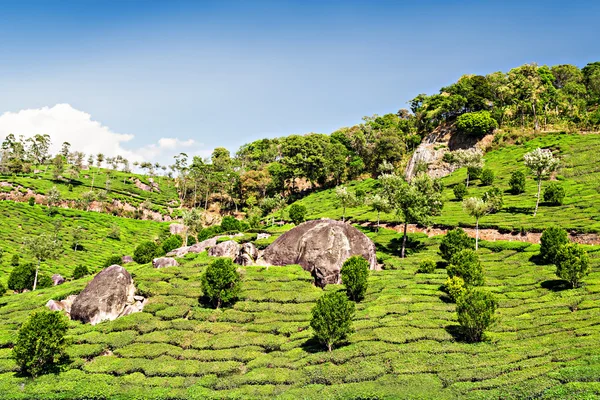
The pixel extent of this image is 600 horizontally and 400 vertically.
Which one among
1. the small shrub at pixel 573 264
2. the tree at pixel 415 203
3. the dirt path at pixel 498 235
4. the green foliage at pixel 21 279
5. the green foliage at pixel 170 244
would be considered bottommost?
the green foliage at pixel 21 279

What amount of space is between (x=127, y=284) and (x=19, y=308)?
1237cm

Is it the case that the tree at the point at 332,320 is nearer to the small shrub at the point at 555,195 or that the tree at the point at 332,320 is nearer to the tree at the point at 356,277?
the tree at the point at 356,277

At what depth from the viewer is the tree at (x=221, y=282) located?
116 ft

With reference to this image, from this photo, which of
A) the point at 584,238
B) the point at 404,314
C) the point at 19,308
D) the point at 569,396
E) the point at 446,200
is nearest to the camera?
the point at 569,396

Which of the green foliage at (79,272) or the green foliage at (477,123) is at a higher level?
the green foliage at (477,123)

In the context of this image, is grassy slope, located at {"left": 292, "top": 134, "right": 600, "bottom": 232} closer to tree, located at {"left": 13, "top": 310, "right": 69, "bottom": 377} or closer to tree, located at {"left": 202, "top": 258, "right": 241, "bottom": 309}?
tree, located at {"left": 202, "top": 258, "right": 241, "bottom": 309}

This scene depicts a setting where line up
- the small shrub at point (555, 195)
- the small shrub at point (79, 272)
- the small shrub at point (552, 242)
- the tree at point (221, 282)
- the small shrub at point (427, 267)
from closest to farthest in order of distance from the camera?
the tree at point (221, 282) < the small shrub at point (552, 242) < the small shrub at point (427, 267) < the small shrub at point (79, 272) < the small shrub at point (555, 195)

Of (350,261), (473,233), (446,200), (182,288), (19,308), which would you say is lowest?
(19,308)

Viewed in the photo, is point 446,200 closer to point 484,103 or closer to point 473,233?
point 473,233

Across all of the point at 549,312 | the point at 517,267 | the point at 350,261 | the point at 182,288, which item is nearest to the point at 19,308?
the point at 182,288

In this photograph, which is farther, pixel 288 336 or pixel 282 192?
pixel 282 192

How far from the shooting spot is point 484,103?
102500 mm

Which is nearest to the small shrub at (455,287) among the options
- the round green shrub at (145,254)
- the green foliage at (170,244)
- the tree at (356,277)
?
the tree at (356,277)

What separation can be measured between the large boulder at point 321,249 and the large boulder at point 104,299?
17.0m
